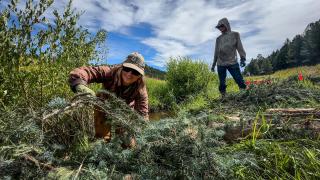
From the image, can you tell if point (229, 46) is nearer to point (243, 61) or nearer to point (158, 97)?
point (243, 61)

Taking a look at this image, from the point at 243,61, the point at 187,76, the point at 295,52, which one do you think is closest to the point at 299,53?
the point at 295,52

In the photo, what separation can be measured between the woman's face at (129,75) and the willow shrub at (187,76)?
946 centimetres

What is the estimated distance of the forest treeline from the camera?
214ft

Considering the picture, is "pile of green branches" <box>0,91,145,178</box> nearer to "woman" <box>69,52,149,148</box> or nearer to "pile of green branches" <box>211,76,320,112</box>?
"woman" <box>69,52,149,148</box>

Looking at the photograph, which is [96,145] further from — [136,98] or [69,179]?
[136,98]

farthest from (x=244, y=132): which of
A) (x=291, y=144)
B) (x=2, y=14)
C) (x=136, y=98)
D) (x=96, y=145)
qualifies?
(x=2, y=14)

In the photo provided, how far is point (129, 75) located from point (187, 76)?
991cm

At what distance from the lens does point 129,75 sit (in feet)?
13.5

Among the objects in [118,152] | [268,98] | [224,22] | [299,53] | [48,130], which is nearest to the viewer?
[48,130]

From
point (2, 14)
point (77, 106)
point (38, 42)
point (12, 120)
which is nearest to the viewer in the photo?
point (12, 120)

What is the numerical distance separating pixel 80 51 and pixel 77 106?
13.4 ft

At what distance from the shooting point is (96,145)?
2564 millimetres

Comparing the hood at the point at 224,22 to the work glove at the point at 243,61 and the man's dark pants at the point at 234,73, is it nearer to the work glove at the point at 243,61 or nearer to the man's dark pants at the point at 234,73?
the work glove at the point at 243,61

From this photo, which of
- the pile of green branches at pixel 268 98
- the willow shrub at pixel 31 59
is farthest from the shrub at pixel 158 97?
the willow shrub at pixel 31 59
